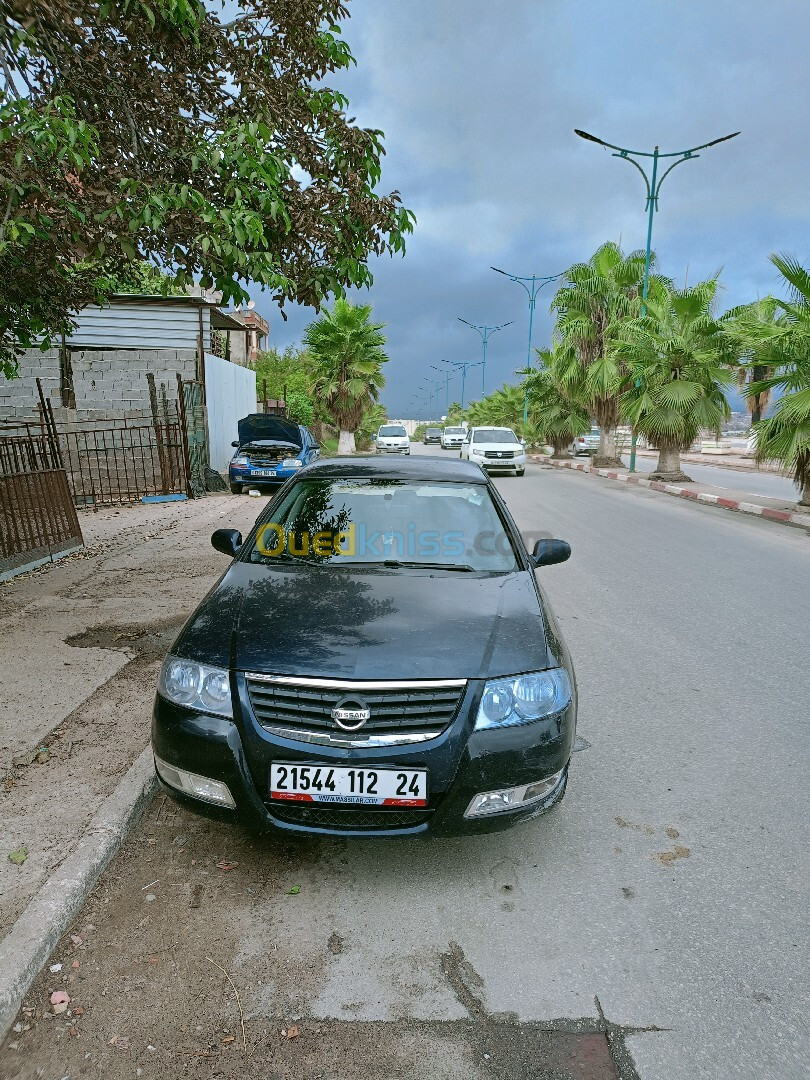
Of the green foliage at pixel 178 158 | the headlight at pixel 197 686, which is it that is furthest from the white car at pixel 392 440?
the headlight at pixel 197 686

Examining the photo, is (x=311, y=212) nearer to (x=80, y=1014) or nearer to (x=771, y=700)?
(x=771, y=700)

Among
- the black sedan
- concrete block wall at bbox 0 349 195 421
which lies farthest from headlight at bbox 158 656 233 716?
concrete block wall at bbox 0 349 195 421

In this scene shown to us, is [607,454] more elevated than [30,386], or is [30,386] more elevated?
[30,386]

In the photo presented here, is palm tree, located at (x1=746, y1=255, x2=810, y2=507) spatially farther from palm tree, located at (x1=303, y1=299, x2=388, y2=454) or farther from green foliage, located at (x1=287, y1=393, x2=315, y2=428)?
green foliage, located at (x1=287, y1=393, x2=315, y2=428)

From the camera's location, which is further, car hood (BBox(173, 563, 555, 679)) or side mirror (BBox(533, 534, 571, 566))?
side mirror (BBox(533, 534, 571, 566))

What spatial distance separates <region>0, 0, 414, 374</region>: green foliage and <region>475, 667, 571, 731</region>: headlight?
366cm

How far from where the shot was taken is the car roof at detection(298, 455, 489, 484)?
169 inches

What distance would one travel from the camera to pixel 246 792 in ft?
8.45

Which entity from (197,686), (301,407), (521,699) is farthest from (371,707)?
(301,407)

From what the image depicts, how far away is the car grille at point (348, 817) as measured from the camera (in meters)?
2.55

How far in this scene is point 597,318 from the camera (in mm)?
28062

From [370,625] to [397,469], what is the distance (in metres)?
1.68

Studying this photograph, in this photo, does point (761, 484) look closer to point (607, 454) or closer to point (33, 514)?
point (607, 454)

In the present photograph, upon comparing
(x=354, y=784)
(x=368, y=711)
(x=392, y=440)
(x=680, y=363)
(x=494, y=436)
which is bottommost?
(x=392, y=440)
